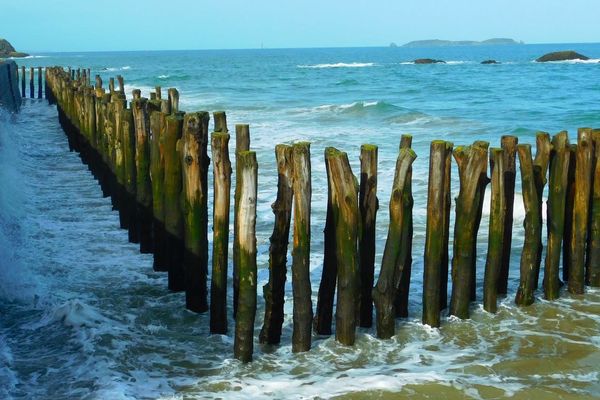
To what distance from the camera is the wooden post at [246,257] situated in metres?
5.80

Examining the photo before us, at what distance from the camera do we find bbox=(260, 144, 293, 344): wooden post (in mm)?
5902

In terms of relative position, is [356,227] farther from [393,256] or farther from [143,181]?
[143,181]

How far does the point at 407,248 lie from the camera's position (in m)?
6.28

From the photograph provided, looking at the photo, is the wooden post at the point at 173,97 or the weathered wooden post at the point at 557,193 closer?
the weathered wooden post at the point at 557,193

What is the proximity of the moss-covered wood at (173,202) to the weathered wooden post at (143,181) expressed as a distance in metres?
1.34

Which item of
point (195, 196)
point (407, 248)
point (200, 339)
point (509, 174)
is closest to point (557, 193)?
point (509, 174)

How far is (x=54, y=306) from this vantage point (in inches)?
266

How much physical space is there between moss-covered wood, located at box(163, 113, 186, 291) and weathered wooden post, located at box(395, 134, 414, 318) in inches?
81.2

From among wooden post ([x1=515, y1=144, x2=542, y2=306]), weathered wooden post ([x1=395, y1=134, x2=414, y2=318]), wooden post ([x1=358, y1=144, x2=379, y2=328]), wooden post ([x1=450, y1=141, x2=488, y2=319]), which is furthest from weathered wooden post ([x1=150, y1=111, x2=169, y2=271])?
wooden post ([x1=515, y1=144, x2=542, y2=306])

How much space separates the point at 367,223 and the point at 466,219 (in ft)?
2.87

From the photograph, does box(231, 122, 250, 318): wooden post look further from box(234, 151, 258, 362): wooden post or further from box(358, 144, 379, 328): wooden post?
box(358, 144, 379, 328): wooden post

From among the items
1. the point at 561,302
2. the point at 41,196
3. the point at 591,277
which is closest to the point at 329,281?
the point at 561,302

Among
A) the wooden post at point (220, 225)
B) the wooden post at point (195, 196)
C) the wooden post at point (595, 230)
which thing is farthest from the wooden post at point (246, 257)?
the wooden post at point (595, 230)

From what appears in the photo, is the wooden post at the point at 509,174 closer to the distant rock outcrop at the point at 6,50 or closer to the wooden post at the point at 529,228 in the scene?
the wooden post at the point at 529,228
